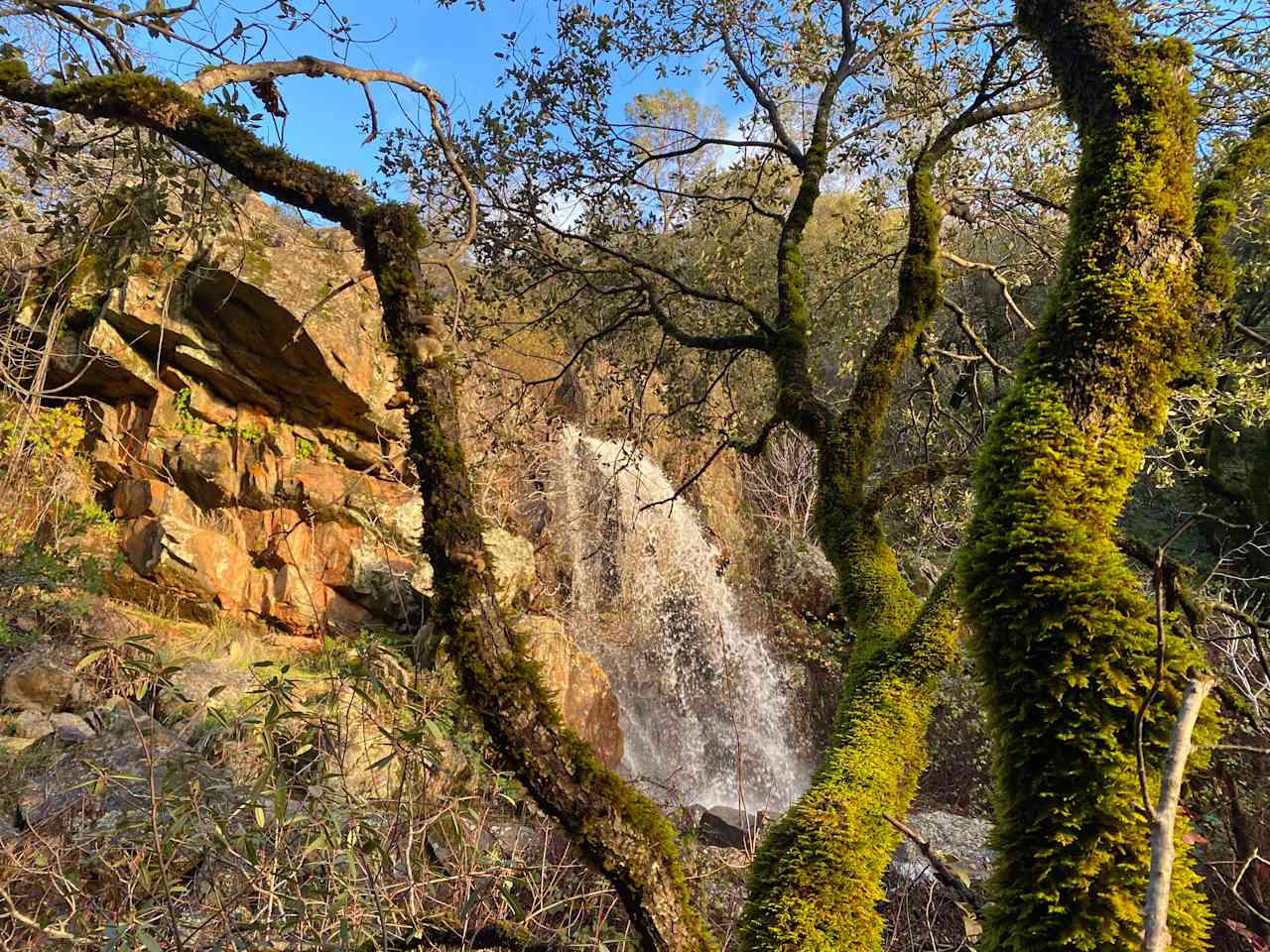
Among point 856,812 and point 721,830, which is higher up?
point 856,812

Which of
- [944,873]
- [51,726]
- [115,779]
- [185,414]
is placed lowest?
[51,726]

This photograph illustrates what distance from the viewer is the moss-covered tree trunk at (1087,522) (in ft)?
4.83

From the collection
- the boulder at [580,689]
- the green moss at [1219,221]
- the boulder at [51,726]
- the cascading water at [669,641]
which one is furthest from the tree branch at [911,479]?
the cascading water at [669,641]

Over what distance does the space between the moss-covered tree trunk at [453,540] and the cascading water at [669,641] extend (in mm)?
8898

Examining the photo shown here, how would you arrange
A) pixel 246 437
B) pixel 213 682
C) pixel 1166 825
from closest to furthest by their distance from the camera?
pixel 1166 825
pixel 213 682
pixel 246 437

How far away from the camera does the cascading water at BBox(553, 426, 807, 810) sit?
1120 centimetres

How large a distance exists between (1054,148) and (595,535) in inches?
352

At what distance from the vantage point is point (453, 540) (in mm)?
2016

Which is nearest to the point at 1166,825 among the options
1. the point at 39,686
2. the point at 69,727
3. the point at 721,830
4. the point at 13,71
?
the point at 13,71

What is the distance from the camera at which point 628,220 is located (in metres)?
5.91

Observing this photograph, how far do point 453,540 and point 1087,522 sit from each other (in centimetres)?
164

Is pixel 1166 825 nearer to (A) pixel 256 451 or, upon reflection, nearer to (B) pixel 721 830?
(B) pixel 721 830

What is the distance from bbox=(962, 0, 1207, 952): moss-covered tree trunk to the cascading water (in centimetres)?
910

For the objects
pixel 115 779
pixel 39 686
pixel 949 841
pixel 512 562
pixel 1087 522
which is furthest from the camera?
pixel 512 562
